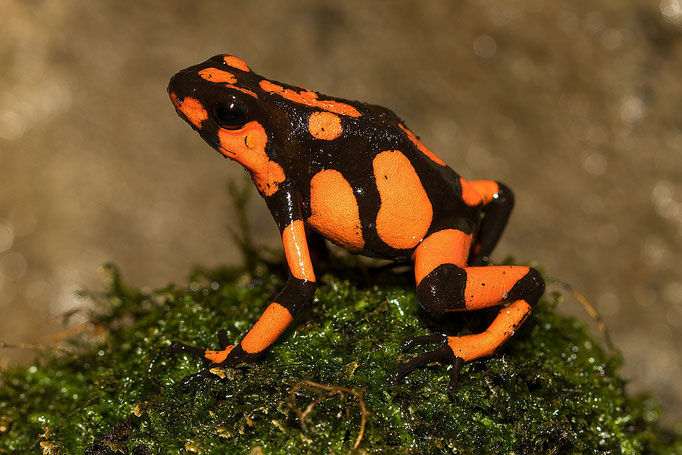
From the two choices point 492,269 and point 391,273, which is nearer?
point 492,269

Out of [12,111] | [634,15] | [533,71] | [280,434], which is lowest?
[12,111]

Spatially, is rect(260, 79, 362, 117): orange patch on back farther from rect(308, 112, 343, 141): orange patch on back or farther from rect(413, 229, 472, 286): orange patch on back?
rect(413, 229, 472, 286): orange patch on back

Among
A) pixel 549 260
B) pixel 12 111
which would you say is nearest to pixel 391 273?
pixel 549 260

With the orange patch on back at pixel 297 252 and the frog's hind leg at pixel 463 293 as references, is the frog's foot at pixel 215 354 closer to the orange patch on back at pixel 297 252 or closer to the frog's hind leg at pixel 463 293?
the orange patch on back at pixel 297 252

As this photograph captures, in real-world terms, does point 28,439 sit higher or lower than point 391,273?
lower

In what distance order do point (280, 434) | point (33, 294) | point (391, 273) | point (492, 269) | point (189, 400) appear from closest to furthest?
point (280, 434), point (189, 400), point (492, 269), point (391, 273), point (33, 294)

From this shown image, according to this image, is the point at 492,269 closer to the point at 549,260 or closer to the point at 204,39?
the point at 549,260

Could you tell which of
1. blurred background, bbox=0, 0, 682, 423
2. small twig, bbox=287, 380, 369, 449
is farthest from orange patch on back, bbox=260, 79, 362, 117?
blurred background, bbox=0, 0, 682, 423

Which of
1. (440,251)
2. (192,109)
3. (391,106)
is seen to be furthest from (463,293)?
(391,106)
